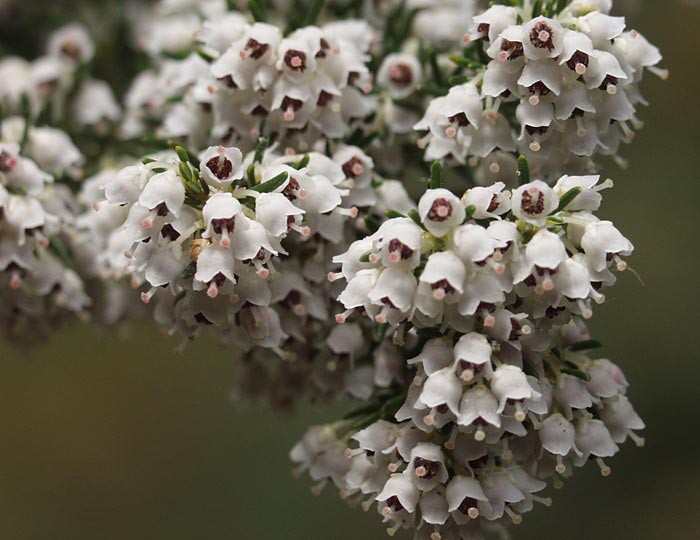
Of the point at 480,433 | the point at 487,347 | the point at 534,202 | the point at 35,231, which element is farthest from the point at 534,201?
the point at 35,231

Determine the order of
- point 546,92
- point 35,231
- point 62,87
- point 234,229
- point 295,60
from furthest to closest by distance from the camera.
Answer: point 62,87 < point 35,231 < point 295,60 < point 546,92 < point 234,229

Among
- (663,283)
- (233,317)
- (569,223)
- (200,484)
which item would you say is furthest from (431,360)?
(200,484)

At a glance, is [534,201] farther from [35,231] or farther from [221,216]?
[35,231]

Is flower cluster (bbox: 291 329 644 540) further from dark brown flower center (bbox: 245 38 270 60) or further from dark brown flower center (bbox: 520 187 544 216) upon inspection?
dark brown flower center (bbox: 245 38 270 60)

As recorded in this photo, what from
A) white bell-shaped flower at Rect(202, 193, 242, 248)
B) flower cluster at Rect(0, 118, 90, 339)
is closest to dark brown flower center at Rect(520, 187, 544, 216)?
white bell-shaped flower at Rect(202, 193, 242, 248)

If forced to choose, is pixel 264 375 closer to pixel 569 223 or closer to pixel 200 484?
pixel 569 223
